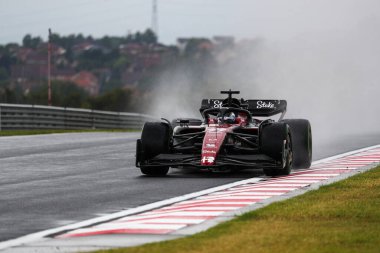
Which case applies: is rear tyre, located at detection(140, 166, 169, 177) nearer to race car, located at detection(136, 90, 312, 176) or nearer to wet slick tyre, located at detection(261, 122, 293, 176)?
race car, located at detection(136, 90, 312, 176)

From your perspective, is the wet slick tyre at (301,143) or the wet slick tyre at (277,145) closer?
the wet slick tyre at (277,145)

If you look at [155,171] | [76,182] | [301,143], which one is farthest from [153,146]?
[301,143]

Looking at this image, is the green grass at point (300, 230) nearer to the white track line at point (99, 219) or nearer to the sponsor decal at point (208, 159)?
the white track line at point (99, 219)

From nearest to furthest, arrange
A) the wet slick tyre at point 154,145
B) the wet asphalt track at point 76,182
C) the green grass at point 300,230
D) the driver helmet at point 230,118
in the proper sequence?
the green grass at point 300,230 < the wet asphalt track at point 76,182 < the wet slick tyre at point 154,145 < the driver helmet at point 230,118

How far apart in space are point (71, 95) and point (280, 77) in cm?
2323

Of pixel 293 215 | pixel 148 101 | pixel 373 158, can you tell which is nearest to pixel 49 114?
pixel 148 101

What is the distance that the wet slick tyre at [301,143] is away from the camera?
21.1m

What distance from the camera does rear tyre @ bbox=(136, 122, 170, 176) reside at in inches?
779

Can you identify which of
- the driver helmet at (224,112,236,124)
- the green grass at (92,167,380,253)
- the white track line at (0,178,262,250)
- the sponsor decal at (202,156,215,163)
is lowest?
the white track line at (0,178,262,250)

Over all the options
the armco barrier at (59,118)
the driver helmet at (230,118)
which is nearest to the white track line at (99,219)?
the driver helmet at (230,118)

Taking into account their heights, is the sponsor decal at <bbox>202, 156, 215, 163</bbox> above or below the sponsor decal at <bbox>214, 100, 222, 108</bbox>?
below

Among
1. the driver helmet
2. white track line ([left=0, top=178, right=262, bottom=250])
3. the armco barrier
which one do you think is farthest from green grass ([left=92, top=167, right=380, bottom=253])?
the armco barrier

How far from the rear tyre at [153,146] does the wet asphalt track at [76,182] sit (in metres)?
0.23

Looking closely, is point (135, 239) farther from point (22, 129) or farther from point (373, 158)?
point (22, 129)
